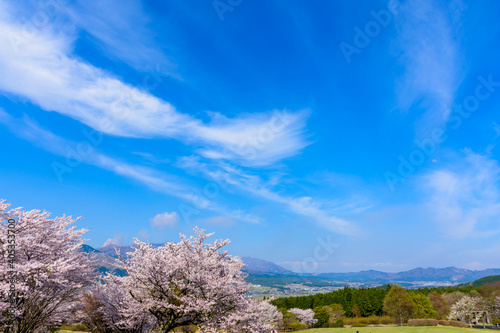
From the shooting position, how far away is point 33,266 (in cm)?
1155

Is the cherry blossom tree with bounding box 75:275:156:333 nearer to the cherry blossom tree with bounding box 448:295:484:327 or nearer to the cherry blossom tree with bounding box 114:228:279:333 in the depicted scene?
the cherry blossom tree with bounding box 114:228:279:333

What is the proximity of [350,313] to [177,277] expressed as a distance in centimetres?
9111

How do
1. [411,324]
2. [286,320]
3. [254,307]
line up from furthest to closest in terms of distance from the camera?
[286,320], [411,324], [254,307]

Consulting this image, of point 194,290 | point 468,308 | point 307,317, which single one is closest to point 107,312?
point 194,290

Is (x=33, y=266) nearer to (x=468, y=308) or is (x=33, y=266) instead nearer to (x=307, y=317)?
(x=307, y=317)

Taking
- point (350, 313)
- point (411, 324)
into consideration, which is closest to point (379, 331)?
point (411, 324)

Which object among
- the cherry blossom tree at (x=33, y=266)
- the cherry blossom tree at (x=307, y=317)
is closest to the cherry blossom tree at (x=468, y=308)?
the cherry blossom tree at (x=307, y=317)

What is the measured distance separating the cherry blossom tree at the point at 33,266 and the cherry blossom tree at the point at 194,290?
3091 millimetres

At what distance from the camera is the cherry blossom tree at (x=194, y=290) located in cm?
1354

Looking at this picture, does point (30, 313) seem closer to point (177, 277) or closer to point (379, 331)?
point (177, 277)

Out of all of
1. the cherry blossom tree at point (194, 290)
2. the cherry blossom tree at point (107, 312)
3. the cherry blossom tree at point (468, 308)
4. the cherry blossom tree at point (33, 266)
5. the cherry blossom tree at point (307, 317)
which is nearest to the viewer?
the cherry blossom tree at point (33, 266)

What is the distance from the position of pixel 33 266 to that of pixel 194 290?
7.04m

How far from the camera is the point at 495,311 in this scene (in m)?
72.6

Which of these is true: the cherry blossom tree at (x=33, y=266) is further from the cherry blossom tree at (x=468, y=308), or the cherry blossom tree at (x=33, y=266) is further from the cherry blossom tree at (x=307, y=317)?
the cherry blossom tree at (x=468, y=308)
